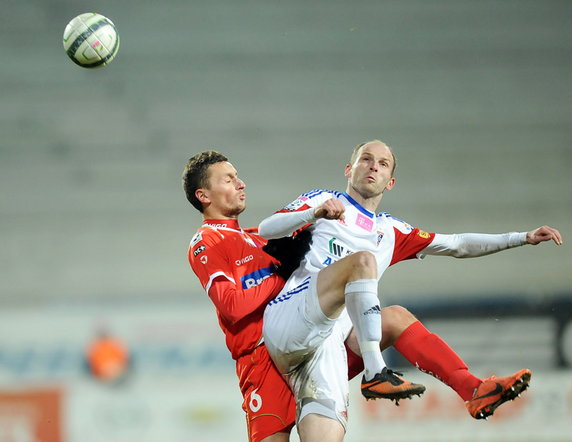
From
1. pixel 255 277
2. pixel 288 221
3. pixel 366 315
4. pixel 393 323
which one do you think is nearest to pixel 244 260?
pixel 255 277

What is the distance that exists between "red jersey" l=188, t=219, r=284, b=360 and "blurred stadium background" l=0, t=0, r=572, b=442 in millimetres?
3508

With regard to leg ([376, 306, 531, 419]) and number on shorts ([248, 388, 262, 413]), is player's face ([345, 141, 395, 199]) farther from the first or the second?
number on shorts ([248, 388, 262, 413])

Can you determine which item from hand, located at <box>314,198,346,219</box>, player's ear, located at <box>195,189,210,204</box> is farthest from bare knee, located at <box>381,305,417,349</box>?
player's ear, located at <box>195,189,210,204</box>

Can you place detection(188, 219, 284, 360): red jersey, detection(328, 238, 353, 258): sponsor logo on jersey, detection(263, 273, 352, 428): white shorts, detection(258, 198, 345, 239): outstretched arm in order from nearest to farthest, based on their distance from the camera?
detection(258, 198, 345, 239): outstretched arm
detection(263, 273, 352, 428): white shorts
detection(188, 219, 284, 360): red jersey
detection(328, 238, 353, 258): sponsor logo on jersey

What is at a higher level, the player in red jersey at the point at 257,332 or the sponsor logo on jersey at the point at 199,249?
the sponsor logo on jersey at the point at 199,249

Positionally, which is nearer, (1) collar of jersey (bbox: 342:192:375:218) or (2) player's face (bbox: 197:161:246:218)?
(1) collar of jersey (bbox: 342:192:375:218)

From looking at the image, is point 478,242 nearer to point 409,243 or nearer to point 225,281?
point 409,243

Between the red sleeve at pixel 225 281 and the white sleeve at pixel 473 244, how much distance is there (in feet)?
2.74

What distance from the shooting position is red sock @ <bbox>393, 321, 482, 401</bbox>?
12.0 feet

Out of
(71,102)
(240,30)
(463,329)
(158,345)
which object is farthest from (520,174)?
(71,102)

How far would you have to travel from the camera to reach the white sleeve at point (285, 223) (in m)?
3.51

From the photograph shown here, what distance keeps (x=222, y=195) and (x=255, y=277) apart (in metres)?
0.51

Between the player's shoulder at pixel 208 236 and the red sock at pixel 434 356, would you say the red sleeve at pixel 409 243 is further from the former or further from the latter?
the player's shoulder at pixel 208 236

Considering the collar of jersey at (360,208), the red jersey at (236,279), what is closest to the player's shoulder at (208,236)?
the red jersey at (236,279)
